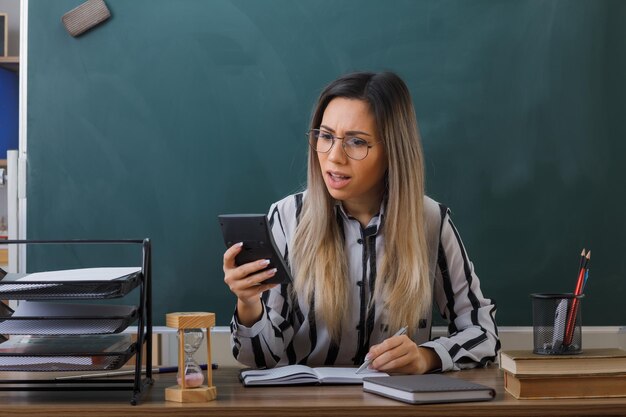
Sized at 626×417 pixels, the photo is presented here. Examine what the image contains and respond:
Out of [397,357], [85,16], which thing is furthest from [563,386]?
[85,16]

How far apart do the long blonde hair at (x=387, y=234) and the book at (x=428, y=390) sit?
48 centimetres

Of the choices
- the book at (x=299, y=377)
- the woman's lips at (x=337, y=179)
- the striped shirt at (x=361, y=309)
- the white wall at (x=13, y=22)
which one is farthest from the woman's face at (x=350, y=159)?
the white wall at (x=13, y=22)

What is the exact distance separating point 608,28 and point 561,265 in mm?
681

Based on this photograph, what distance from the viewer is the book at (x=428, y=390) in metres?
1.32

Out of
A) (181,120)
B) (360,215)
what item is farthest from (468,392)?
(181,120)

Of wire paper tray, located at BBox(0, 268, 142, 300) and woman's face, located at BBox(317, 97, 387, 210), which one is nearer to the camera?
wire paper tray, located at BBox(0, 268, 142, 300)

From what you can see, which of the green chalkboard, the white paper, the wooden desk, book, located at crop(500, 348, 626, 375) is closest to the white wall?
the green chalkboard

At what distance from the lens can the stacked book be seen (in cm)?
136

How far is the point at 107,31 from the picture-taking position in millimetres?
2232

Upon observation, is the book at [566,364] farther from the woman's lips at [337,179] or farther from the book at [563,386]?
the woman's lips at [337,179]

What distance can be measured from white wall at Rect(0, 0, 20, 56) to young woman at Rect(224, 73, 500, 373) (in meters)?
2.18

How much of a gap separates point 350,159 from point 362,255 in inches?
10.2

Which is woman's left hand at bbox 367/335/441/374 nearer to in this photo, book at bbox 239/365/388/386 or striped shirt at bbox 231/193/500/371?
book at bbox 239/365/388/386

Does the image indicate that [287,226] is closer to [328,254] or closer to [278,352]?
[328,254]
